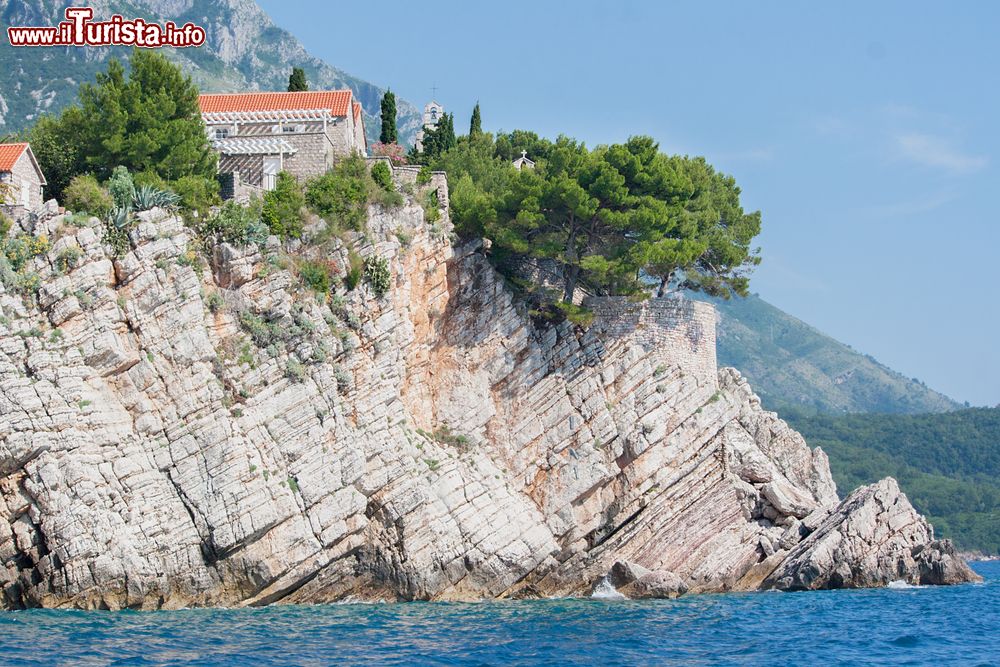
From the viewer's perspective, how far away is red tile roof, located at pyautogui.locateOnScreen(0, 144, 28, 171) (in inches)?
1481

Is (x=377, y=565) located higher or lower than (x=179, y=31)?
lower

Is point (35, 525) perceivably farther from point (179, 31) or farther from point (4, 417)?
point (179, 31)

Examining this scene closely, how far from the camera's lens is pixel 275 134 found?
44188 millimetres

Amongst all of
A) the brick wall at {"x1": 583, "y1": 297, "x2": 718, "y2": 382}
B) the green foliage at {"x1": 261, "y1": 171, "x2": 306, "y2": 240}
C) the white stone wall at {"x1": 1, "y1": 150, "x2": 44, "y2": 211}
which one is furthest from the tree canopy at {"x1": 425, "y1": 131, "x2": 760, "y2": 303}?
the white stone wall at {"x1": 1, "y1": 150, "x2": 44, "y2": 211}

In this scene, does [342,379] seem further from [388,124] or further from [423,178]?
[388,124]

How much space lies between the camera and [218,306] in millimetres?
36062

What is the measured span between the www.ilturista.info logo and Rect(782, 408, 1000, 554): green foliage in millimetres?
96998

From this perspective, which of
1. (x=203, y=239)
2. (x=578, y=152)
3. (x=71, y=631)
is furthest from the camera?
(x=578, y=152)

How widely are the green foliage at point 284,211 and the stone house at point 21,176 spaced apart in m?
7.02

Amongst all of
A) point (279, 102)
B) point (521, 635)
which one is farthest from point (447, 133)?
point (521, 635)

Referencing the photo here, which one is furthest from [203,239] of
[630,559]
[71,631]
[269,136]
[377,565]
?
[630,559]

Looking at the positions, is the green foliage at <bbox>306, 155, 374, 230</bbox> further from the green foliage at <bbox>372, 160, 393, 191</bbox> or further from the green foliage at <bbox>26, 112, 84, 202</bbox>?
the green foliage at <bbox>26, 112, 84, 202</bbox>

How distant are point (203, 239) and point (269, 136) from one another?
7944 millimetres

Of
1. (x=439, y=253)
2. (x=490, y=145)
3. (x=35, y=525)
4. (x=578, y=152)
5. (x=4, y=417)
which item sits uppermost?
(x=490, y=145)
